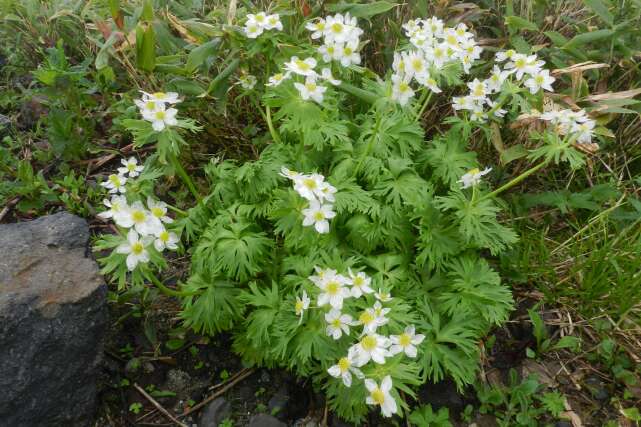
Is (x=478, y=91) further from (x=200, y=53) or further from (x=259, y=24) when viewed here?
(x=200, y=53)

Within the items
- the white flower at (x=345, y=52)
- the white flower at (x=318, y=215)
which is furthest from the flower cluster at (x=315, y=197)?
the white flower at (x=345, y=52)

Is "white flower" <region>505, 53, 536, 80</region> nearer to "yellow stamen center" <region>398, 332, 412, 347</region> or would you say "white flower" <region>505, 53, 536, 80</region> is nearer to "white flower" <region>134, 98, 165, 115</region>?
"yellow stamen center" <region>398, 332, 412, 347</region>

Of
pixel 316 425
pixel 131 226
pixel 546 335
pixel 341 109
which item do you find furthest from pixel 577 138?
pixel 131 226

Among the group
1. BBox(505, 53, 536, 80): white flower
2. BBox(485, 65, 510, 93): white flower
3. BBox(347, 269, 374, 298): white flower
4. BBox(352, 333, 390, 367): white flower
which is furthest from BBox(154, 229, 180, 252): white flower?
BBox(505, 53, 536, 80): white flower

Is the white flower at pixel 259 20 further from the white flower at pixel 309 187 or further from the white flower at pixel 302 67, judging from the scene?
the white flower at pixel 309 187

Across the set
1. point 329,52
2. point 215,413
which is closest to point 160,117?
point 329,52

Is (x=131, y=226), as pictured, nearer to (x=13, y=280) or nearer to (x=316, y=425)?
(x=13, y=280)
